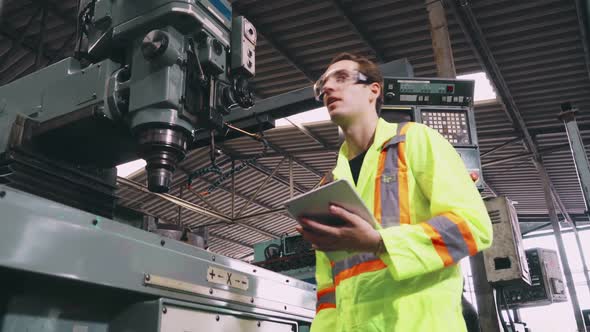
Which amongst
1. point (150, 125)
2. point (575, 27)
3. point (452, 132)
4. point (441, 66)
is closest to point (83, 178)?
point (150, 125)

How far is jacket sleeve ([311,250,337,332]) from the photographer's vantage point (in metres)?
1.32

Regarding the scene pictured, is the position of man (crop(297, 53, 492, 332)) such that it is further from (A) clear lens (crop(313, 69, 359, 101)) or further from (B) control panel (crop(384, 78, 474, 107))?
(B) control panel (crop(384, 78, 474, 107))

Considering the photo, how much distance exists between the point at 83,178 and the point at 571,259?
13.4m

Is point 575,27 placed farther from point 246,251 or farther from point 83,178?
point 246,251

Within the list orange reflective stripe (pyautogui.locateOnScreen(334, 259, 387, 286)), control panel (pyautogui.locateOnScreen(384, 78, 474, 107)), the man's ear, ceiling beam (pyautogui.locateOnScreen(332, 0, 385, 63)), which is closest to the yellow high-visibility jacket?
orange reflective stripe (pyautogui.locateOnScreen(334, 259, 387, 286))

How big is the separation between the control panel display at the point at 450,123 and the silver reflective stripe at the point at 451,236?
1404 mm

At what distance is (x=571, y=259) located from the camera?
1244 cm

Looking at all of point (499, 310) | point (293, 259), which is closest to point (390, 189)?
point (499, 310)

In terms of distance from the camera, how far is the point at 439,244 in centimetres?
108

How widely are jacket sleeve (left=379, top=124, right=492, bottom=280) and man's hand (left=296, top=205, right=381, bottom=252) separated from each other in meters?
0.03

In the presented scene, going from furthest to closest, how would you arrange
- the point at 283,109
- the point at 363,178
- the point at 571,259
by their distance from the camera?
the point at 571,259 → the point at 283,109 → the point at 363,178

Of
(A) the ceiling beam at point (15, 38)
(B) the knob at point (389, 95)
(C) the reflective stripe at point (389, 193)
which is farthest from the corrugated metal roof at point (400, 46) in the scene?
(C) the reflective stripe at point (389, 193)

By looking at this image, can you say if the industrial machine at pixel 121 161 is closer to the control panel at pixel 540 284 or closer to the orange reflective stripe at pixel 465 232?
the orange reflective stripe at pixel 465 232

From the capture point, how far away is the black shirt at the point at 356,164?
1.45 m
